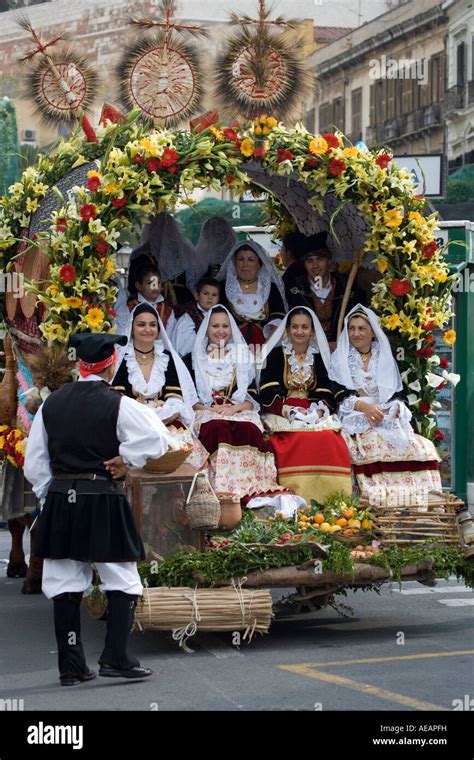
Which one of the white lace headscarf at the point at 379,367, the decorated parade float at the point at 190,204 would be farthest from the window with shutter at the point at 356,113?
the white lace headscarf at the point at 379,367

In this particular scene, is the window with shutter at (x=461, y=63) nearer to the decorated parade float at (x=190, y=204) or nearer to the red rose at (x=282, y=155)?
the decorated parade float at (x=190, y=204)

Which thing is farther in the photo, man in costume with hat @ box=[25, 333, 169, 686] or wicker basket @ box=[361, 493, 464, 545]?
wicker basket @ box=[361, 493, 464, 545]

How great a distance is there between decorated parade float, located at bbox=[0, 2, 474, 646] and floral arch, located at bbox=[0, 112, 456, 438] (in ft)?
0.04

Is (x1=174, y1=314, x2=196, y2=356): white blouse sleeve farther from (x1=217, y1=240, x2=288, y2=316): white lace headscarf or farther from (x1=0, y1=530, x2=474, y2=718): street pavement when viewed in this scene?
(x1=0, y1=530, x2=474, y2=718): street pavement

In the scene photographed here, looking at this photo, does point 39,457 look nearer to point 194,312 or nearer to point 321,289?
point 194,312

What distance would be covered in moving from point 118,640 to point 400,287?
385 cm

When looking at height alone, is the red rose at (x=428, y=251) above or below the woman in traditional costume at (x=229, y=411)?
above

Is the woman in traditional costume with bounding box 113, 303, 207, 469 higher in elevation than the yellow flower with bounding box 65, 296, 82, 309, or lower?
lower

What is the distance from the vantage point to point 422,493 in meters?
9.81

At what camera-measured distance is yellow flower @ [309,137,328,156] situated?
9734 mm

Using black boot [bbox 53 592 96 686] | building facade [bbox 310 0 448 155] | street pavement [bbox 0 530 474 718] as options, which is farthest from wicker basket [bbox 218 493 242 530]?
building facade [bbox 310 0 448 155]

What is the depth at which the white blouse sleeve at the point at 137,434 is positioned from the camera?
7438 mm

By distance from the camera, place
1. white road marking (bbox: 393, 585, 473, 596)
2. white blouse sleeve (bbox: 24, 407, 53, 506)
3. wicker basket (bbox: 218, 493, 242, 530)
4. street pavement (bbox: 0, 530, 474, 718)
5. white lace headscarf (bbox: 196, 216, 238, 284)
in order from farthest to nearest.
A: white lace headscarf (bbox: 196, 216, 238, 284) → white road marking (bbox: 393, 585, 473, 596) → wicker basket (bbox: 218, 493, 242, 530) → white blouse sleeve (bbox: 24, 407, 53, 506) → street pavement (bbox: 0, 530, 474, 718)

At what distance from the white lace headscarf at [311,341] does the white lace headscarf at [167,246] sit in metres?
1.15
